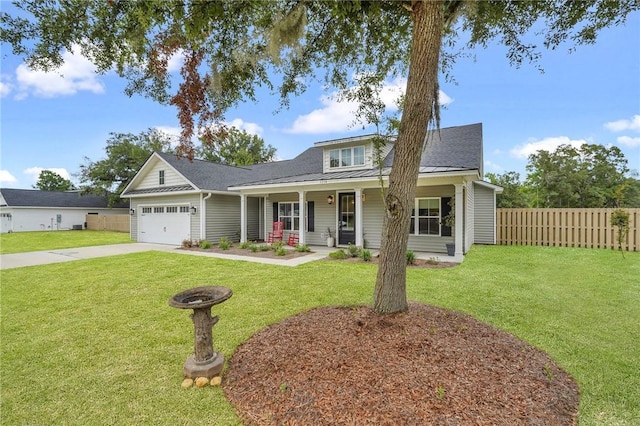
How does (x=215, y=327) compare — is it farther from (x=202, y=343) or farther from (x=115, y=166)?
(x=115, y=166)

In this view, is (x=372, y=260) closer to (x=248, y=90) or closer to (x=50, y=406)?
(x=248, y=90)

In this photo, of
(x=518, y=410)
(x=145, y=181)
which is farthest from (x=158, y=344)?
(x=145, y=181)

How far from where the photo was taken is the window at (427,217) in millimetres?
10289

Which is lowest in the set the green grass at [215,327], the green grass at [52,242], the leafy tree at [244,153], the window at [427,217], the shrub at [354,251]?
the green grass at [52,242]

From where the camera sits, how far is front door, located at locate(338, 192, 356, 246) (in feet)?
38.5

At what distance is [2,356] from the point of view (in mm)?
3307

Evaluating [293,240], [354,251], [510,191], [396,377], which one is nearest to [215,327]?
[396,377]

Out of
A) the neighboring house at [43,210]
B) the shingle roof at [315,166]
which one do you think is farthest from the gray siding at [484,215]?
the neighboring house at [43,210]

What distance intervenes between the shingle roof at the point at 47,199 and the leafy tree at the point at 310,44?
3212cm

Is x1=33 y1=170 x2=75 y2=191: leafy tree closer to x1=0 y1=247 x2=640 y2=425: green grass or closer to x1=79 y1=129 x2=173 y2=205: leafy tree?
x1=79 y1=129 x2=173 y2=205: leafy tree

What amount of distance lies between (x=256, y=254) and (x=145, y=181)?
31.6 ft

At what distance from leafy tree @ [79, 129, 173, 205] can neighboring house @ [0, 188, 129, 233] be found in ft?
11.8

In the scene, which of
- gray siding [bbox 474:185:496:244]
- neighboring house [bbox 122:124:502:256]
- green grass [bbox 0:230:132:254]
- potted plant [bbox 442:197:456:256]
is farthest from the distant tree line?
green grass [bbox 0:230:132:254]

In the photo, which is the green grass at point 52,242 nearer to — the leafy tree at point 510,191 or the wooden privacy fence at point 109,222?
the wooden privacy fence at point 109,222
